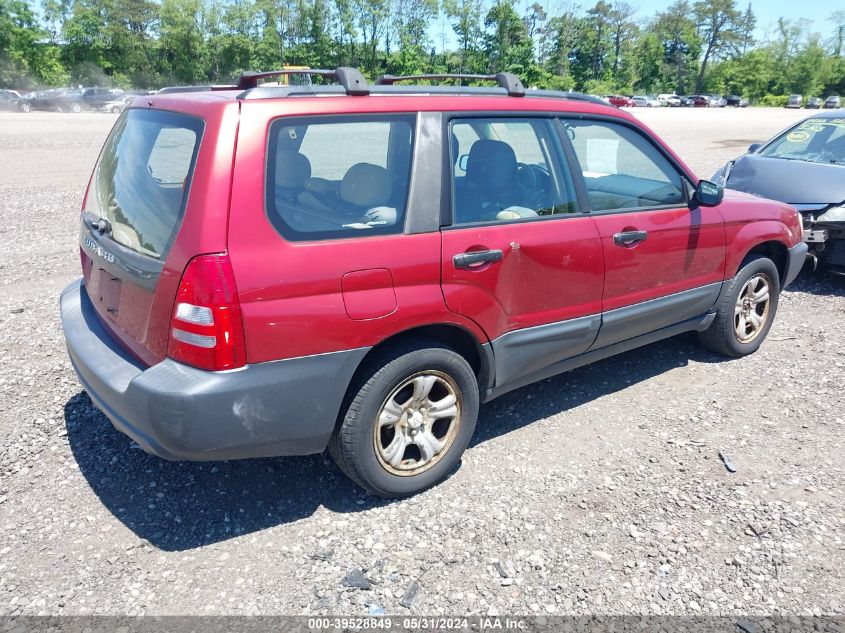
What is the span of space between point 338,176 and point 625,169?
6.60 feet

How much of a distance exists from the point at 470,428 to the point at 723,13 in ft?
400

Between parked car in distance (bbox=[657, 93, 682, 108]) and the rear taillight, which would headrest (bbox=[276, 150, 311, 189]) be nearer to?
the rear taillight

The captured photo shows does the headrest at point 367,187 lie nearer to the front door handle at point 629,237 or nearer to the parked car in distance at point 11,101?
the front door handle at point 629,237

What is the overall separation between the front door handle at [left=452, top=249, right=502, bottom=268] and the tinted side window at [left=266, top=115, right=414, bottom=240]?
33cm

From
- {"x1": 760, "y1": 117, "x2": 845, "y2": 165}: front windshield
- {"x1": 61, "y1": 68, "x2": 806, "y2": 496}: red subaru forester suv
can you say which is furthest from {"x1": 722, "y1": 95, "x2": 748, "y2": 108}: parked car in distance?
{"x1": 61, "y1": 68, "x2": 806, "y2": 496}: red subaru forester suv

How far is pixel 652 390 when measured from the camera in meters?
4.67

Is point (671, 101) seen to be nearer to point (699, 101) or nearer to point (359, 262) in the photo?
point (699, 101)

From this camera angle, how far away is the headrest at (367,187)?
3.15 meters

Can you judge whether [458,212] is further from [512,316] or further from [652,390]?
[652,390]

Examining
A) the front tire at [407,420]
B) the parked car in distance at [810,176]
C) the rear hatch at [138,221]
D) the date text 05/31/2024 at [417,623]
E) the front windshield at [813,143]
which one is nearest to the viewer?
the date text 05/31/2024 at [417,623]

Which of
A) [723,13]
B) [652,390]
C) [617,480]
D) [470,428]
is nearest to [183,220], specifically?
[470,428]

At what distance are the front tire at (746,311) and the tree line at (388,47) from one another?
6299cm

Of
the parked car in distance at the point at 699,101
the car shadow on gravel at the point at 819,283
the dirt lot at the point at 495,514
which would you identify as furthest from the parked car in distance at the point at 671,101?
the dirt lot at the point at 495,514

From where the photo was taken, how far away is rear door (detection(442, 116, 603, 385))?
3346mm
